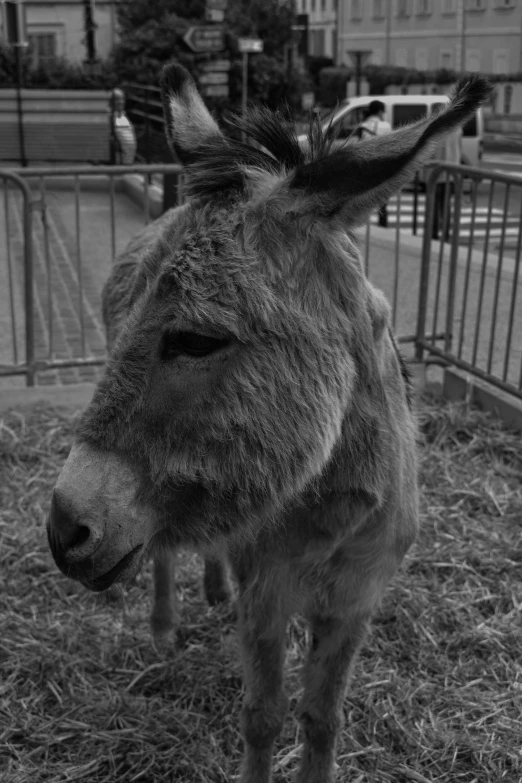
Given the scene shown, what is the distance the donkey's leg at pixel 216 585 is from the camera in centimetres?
422

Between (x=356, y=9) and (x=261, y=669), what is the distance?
2493 inches

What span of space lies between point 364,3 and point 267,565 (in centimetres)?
6268

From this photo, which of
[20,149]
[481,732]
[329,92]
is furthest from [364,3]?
[481,732]

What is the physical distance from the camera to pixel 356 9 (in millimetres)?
59812

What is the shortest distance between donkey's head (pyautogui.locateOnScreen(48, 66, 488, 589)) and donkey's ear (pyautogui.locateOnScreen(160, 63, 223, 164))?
0.21 m

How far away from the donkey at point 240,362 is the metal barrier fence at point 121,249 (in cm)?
53

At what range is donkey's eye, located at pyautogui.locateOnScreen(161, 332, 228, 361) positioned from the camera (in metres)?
2.09

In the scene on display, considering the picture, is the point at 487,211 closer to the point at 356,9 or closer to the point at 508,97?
the point at 508,97

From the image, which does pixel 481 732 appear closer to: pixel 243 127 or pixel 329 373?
pixel 329 373

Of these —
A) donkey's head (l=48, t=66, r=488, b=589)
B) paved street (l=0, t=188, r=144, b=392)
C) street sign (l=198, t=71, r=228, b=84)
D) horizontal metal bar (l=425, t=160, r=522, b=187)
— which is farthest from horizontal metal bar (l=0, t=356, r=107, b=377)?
street sign (l=198, t=71, r=228, b=84)

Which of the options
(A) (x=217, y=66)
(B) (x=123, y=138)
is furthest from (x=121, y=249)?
(A) (x=217, y=66)

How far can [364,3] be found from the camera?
58969mm

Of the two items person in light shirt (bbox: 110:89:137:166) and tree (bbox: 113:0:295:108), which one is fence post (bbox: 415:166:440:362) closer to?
person in light shirt (bbox: 110:89:137:166)

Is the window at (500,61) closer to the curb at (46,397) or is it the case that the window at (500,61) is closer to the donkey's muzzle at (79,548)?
the curb at (46,397)
